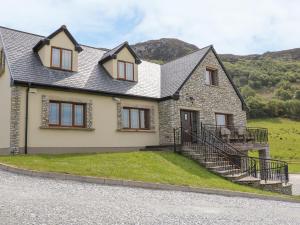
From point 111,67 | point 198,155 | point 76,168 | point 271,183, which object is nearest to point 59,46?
point 111,67

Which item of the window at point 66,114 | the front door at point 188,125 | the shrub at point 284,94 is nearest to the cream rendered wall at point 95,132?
the window at point 66,114

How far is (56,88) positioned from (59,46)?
117 inches

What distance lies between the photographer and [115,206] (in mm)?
8258

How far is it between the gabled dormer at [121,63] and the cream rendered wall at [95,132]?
2.10 meters

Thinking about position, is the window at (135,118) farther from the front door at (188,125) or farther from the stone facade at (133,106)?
the front door at (188,125)

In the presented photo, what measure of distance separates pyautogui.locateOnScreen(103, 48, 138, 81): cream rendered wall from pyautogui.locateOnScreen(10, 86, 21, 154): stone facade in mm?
6715

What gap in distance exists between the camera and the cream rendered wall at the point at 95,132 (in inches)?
661

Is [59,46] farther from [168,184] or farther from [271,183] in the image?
[271,183]

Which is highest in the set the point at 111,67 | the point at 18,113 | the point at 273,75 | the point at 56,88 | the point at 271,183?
the point at 273,75

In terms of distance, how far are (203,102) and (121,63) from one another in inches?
262

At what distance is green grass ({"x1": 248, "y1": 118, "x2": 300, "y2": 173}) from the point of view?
132 feet

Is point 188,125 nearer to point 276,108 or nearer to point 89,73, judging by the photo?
point 89,73

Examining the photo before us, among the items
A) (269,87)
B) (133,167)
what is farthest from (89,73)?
(269,87)

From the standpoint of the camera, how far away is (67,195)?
899 centimetres
